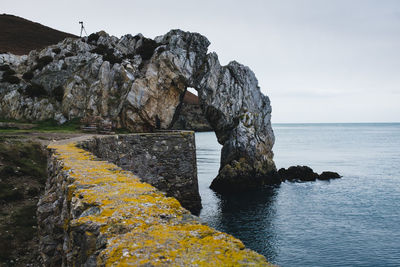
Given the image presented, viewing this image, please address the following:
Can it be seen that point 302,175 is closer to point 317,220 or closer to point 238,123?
point 238,123

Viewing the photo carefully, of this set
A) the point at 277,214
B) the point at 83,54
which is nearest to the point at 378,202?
the point at 277,214

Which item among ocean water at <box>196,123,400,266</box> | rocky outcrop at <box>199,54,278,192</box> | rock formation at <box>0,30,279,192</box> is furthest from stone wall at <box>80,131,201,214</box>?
rocky outcrop at <box>199,54,278,192</box>

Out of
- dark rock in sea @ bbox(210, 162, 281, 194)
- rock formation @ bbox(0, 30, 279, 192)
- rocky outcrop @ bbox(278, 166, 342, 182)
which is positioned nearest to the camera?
rock formation @ bbox(0, 30, 279, 192)

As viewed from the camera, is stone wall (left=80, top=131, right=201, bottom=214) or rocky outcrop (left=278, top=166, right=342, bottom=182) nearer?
stone wall (left=80, top=131, right=201, bottom=214)

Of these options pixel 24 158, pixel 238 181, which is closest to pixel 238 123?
pixel 238 181

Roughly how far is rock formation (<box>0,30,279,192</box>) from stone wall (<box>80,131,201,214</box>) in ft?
42.3

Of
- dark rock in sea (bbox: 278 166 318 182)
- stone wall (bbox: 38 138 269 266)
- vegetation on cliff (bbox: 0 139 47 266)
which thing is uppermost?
stone wall (bbox: 38 138 269 266)

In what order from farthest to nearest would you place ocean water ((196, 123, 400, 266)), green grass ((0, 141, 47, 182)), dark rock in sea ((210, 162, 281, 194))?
dark rock in sea ((210, 162, 281, 194))
ocean water ((196, 123, 400, 266))
green grass ((0, 141, 47, 182))

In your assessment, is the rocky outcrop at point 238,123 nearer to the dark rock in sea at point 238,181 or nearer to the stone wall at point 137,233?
the dark rock in sea at point 238,181

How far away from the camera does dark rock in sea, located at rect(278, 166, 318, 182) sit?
46812mm

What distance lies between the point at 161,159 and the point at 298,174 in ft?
103

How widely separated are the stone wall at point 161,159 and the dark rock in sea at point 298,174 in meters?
23.6

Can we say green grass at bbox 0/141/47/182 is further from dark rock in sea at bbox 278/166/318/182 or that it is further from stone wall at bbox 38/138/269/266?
dark rock in sea at bbox 278/166/318/182

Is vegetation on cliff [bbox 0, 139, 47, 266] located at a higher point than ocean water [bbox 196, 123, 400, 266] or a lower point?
higher
